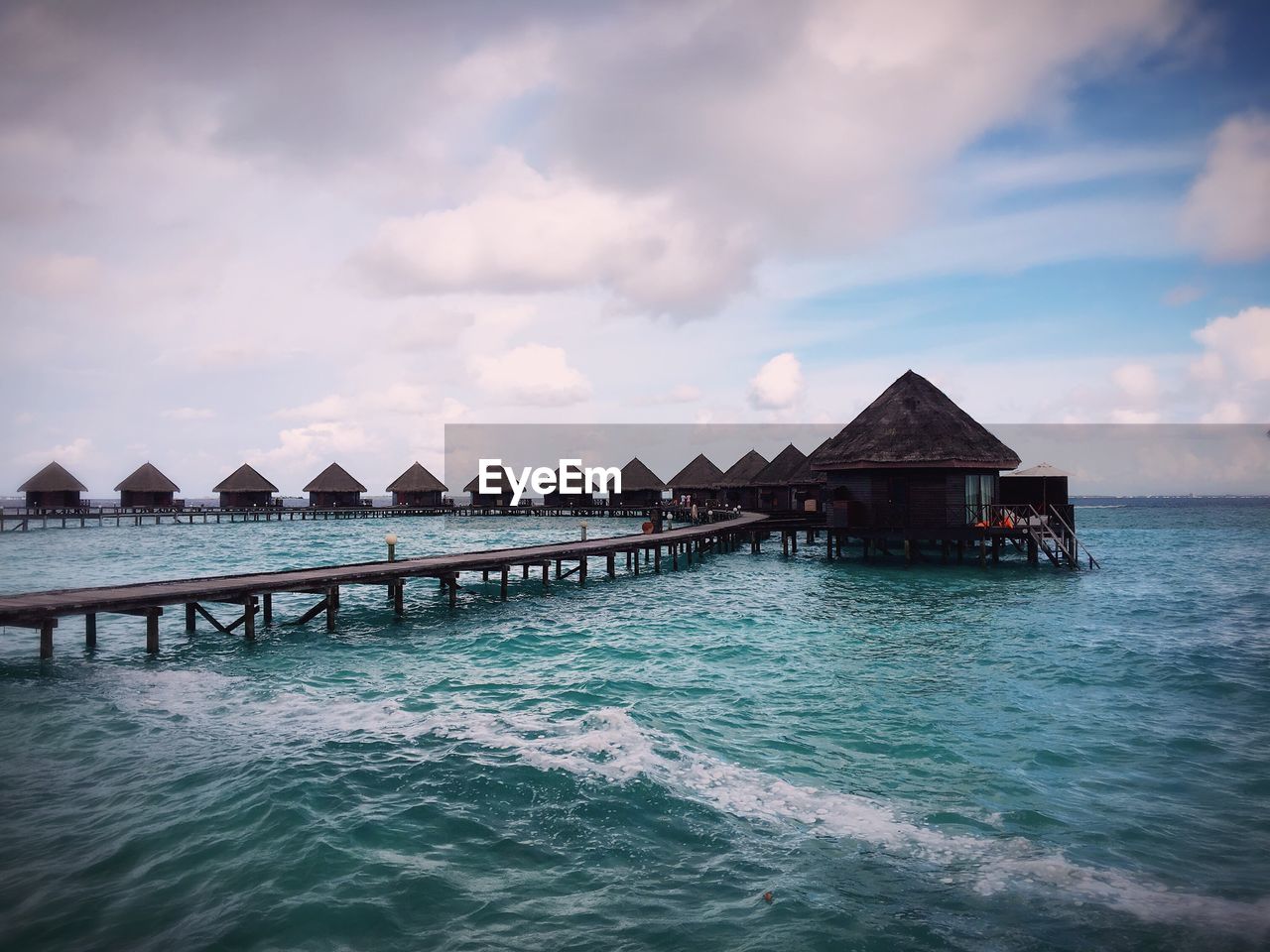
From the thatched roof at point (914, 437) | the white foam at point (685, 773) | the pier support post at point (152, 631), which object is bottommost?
the white foam at point (685, 773)

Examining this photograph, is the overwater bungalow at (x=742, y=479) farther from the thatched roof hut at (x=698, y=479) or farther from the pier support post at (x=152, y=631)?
the pier support post at (x=152, y=631)

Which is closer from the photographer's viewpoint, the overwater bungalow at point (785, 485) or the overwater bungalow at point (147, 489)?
the overwater bungalow at point (785, 485)

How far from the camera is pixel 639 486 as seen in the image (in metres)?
78.6

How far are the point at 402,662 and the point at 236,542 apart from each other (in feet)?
132

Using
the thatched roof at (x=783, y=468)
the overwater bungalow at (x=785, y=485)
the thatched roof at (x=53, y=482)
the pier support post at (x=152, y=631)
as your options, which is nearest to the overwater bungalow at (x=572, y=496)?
the overwater bungalow at (x=785, y=485)

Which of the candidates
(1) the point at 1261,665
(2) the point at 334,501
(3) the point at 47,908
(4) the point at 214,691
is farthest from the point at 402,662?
(2) the point at 334,501

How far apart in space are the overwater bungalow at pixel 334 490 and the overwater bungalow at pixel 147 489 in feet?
40.6

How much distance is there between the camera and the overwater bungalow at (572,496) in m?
80.4

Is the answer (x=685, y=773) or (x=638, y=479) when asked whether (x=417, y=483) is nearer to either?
(x=638, y=479)

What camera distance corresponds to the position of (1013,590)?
80.3ft

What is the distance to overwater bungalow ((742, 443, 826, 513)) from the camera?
50.6 m

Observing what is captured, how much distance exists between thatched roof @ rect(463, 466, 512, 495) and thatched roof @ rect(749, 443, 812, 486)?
3506 centimetres

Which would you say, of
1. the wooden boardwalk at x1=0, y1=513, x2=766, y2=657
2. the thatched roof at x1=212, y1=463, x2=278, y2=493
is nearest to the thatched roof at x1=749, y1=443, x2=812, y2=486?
the wooden boardwalk at x1=0, y1=513, x2=766, y2=657

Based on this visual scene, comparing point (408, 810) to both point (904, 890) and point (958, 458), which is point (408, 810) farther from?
point (958, 458)
